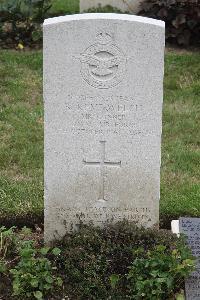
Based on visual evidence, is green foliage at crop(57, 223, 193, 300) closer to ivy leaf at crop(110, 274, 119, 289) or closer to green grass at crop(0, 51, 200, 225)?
ivy leaf at crop(110, 274, 119, 289)

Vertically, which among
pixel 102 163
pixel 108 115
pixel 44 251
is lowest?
pixel 44 251

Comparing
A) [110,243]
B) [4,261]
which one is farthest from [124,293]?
[4,261]

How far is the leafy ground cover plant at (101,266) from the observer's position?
14.6 ft

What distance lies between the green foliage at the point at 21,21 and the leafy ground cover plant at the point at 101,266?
5467 mm

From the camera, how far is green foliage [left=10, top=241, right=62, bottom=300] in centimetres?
448

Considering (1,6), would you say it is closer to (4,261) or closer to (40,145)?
(40,145)

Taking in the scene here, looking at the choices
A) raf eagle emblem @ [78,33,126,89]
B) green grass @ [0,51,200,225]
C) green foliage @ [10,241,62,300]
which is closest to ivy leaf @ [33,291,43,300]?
green foliage @ [10,241,62,300]

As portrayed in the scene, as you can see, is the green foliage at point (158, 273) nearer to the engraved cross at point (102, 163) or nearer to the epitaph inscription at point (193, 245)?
the epitaph inscription at point (193, 245)

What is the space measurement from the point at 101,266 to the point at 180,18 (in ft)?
18.8

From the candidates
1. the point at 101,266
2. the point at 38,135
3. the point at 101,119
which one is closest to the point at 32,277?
the point at 101,266

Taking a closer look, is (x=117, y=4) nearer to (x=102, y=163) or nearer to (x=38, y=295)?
(x=102, y=163)

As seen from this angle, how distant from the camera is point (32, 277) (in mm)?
4477

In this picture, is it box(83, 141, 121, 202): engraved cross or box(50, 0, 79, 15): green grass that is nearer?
box(83, 141, 121, 202): engraved cross

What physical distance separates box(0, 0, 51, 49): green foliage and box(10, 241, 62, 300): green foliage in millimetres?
5701
